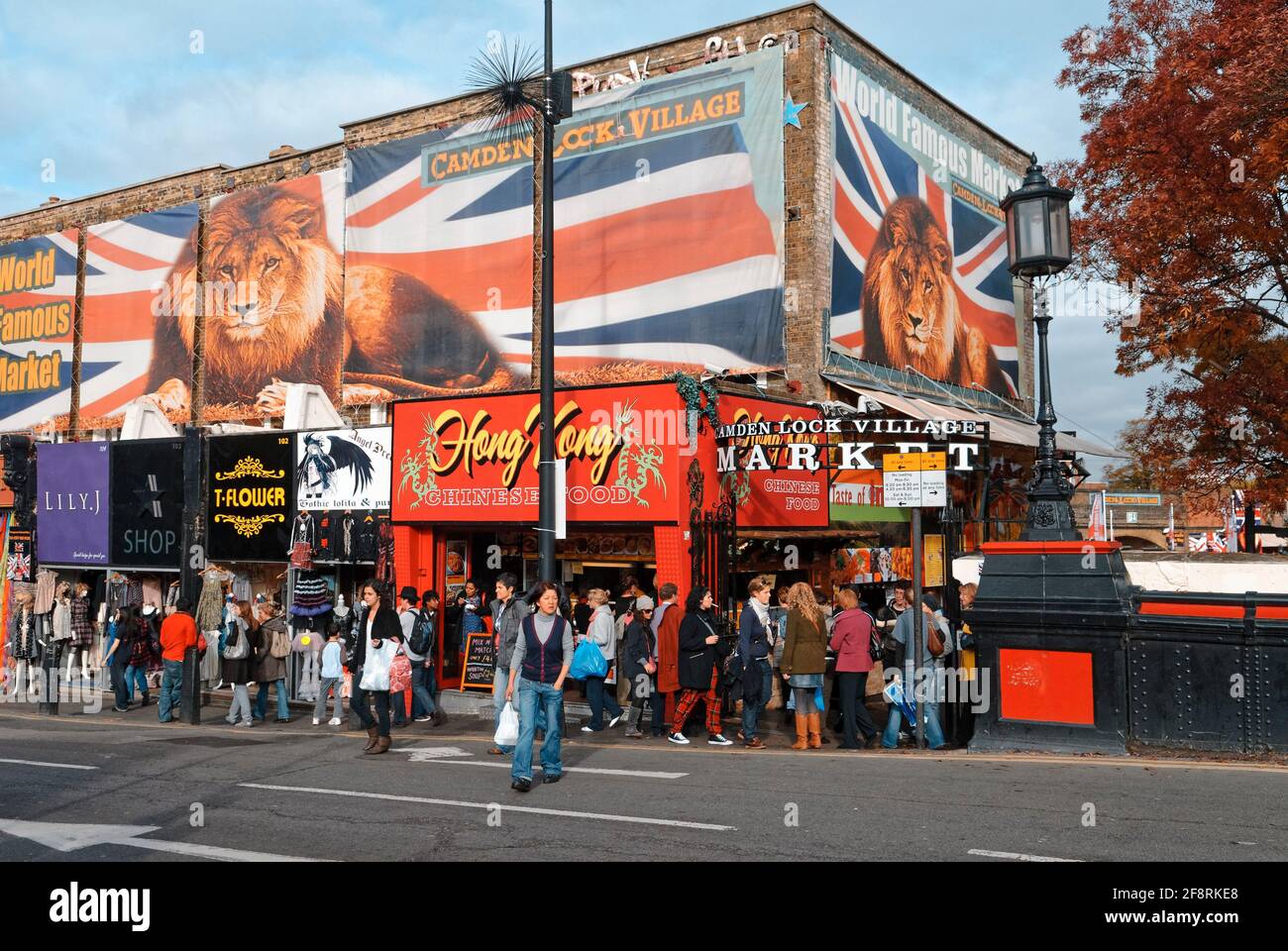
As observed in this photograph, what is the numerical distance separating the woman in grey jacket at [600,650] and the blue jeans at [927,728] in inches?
130

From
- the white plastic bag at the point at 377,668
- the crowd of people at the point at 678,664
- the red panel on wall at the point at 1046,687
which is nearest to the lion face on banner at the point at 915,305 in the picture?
the crowd of people at the point at 678,664

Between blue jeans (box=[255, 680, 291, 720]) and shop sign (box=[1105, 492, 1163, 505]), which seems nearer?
blue jeans (box=[255, 680, 291, 720])

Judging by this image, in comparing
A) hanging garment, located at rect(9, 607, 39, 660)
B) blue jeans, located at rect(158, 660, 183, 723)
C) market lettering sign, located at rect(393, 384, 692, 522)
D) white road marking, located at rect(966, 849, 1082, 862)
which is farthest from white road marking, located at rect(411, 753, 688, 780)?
hanging garment, located at rect(9, 607, 39, 660)

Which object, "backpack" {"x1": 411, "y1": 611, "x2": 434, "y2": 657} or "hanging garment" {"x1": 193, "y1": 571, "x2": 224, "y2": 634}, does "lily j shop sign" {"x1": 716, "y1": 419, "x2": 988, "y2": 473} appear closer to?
"backpack" {"x1": 411, "y1": 611, "x2": 434, "y2": 657}

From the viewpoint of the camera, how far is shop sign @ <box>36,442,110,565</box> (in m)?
22.5

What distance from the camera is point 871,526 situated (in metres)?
20.5

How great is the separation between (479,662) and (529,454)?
10.4ft

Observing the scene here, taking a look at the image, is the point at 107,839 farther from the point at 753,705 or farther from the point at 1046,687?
the point at 1046,687

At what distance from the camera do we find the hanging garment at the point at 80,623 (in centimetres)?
2175

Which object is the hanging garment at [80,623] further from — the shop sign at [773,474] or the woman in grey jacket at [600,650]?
the shop sign at [773,474]

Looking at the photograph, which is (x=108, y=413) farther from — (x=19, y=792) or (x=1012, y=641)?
(x=1012, y=641)

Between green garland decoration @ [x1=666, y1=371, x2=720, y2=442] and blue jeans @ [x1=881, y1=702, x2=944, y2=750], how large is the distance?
4.80 meters
